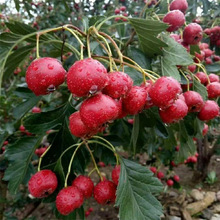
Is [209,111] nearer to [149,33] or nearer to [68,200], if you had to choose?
[149,33]

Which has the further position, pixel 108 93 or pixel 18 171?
pixel 18 171

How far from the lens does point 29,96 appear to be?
124cm

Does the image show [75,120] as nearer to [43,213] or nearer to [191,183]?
[43,213]

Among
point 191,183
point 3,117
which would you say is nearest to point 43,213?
point 3,117

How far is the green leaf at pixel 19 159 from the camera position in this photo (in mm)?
1097

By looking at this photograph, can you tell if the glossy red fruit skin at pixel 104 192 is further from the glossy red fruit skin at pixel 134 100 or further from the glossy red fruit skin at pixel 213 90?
the glossy red fruit skin at pixel 213 90

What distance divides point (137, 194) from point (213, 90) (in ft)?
1.85

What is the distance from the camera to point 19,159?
1.15m

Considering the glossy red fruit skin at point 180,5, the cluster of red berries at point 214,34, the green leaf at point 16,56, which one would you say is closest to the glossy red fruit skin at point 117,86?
the green leaf at point 16,56

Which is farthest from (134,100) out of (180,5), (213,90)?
(180,5)

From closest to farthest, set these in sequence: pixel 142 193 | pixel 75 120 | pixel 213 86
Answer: pixel 75 120, pixel 142 193, pixel 213 86

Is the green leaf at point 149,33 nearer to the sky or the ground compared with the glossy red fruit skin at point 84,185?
nearer to the sky

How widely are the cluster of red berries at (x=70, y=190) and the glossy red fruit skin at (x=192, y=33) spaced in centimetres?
68

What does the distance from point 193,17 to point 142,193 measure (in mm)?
1833
